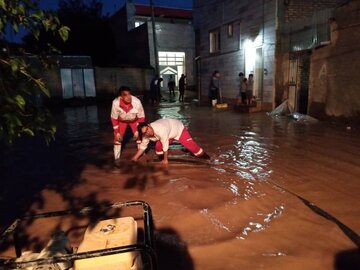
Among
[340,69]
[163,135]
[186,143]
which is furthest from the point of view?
[340,69]

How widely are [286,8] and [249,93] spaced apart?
433 centimetres

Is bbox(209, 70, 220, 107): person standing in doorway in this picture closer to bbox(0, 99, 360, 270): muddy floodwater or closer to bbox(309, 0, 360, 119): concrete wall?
bbox(309, 0, 360, 119): concrete wall

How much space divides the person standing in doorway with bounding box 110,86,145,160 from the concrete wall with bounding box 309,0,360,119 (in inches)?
283

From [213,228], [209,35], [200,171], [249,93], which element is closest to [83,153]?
[200,171]

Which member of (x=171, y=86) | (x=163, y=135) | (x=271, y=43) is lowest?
Answer: (x=163, y=135)

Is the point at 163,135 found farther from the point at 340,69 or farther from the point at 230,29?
the point at 230,29

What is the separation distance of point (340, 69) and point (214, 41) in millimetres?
10838

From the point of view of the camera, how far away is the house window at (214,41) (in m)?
19.6

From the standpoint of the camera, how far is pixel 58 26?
225cm

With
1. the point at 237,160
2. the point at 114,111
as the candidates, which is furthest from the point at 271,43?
the point at 114,111

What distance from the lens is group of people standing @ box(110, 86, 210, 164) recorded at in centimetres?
586

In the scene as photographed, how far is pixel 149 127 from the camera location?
5637 mm

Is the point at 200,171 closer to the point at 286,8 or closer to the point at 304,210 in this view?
the point at 304,210

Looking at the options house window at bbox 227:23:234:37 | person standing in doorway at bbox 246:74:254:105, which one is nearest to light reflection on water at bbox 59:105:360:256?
person standing in doorway at bbox 246:74:254:105
